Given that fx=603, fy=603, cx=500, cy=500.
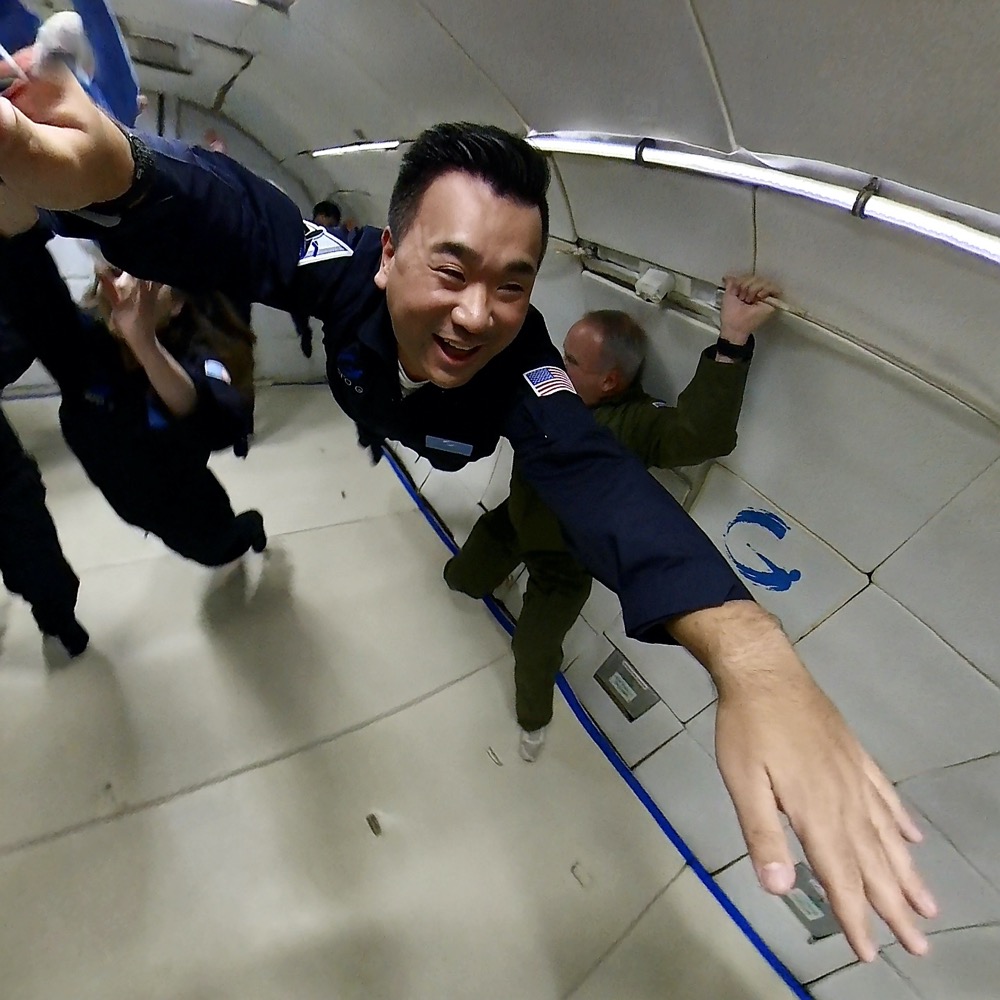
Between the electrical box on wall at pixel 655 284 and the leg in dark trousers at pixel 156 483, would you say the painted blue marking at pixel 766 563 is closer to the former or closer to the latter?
the electrical box on wall at pixel 655 284

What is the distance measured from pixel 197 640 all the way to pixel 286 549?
1.27 ft

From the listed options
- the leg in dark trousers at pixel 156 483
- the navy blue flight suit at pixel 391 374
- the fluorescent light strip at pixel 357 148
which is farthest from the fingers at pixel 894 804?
the fluorescent light strip at pixel 357 148

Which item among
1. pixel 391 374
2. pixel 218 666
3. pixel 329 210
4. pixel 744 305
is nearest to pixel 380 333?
pixel 391 374

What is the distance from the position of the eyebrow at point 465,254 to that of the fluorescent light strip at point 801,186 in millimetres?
285

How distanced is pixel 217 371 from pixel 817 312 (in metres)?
1.07

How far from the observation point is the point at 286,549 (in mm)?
1836

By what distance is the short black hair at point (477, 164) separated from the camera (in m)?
0.76

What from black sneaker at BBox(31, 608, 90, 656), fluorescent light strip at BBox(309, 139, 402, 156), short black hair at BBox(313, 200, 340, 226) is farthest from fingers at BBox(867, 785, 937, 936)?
short black hair at BBox(313, 200, 340, 226)

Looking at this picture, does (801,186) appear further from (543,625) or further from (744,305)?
(543,625)

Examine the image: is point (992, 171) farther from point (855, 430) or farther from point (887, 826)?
point (887, 826)

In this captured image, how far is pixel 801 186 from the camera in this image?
71 centimetres

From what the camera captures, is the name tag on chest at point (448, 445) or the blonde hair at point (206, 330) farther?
the blonde hair at point (206, 330)

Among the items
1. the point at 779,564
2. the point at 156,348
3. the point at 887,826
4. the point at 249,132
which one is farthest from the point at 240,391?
the point at 249,132

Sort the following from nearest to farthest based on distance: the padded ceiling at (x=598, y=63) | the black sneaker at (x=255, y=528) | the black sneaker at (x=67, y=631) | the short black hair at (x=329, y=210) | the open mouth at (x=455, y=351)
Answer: the padded ceiling at (x=598, y=63), the open mouth at (x=455, y=351), the black sneaker at (x=67, y=631), the black sneaker at (x=255, y=528), the short black hair at (x=329, y=210)
